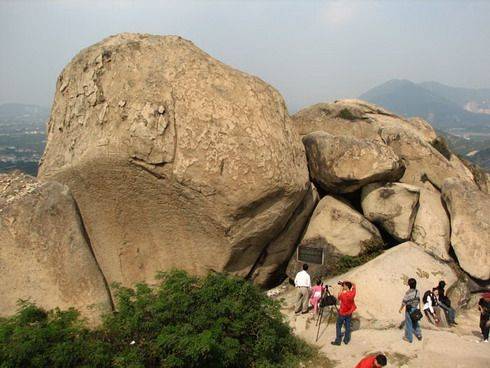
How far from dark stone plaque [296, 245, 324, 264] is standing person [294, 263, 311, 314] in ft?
4.13

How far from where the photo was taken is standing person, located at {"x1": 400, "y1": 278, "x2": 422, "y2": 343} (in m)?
8.11

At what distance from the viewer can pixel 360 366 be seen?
5883 millimetres

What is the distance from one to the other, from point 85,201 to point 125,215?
0.93 metres

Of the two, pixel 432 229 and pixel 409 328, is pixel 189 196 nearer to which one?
pixel 409 328

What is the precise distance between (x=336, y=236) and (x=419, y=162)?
4.11m

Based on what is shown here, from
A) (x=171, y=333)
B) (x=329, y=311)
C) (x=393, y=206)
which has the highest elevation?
(x=393, y=206)

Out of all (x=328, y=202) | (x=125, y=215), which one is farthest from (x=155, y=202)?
(x=328, y=202)

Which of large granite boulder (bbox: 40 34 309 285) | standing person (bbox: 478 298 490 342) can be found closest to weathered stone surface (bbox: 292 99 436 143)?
large granite boulder (bbox: 40 34 309 285)

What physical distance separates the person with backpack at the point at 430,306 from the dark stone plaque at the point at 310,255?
262cm

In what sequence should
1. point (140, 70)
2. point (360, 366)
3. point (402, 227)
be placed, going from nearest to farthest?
1. point (360, 366)
2. point (140, 70)
3. point (402, 227)

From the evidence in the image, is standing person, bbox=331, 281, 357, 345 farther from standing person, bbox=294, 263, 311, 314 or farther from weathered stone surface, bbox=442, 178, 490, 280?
weathered stone surface, bbox=442, 178, 490, 280

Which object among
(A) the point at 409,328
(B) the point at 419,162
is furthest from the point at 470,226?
(A) the point at 409,328

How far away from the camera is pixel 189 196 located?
9.27 metres

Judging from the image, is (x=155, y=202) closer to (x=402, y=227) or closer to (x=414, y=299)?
(x=414, y=299)
